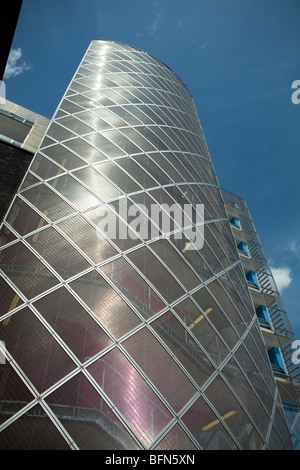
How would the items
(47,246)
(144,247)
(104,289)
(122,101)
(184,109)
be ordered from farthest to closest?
(184,109) < (122,101) < (144,247) < (47,246) < (104,289)

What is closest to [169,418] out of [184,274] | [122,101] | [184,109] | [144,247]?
[184,274]

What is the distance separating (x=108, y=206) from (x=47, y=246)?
285 cm

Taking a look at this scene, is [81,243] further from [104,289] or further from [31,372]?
[31,372]

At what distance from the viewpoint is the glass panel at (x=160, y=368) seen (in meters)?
6.91

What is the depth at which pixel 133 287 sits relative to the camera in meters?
8.55

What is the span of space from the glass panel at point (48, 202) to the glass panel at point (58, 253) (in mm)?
879

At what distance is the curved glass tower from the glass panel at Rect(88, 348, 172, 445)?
0.03m

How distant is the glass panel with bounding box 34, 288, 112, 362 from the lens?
22.4 feet

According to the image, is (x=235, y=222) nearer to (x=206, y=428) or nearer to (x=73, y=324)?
(x=206, y=428)

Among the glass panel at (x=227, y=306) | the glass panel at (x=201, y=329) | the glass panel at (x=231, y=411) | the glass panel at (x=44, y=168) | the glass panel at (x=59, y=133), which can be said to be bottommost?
the glass panel at (x=231, y=411)

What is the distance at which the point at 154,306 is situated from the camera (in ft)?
27.7

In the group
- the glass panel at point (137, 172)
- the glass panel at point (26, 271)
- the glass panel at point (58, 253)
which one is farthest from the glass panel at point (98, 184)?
the glass panel at point (26, 271)

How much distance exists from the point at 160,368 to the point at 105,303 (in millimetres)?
2279

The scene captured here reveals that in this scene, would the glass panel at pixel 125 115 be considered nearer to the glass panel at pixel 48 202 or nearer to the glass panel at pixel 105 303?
the glass panel at pixel 48 202
